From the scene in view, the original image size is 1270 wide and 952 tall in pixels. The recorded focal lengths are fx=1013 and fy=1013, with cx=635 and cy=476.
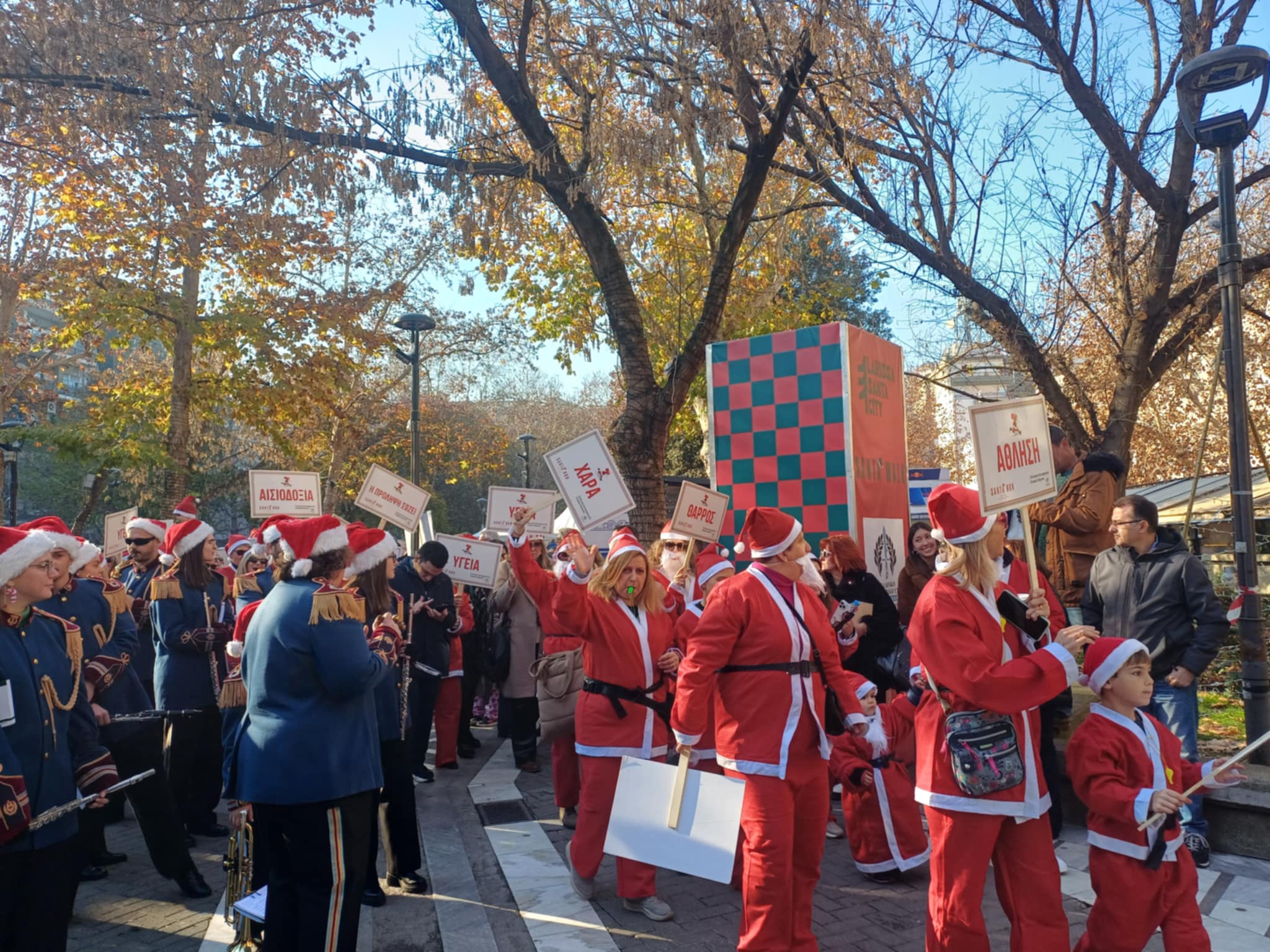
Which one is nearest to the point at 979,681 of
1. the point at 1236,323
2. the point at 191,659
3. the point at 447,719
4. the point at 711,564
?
the point at 1236,323

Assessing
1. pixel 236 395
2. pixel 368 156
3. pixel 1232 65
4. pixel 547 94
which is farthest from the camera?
pixel 236 395

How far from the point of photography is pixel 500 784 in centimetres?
770

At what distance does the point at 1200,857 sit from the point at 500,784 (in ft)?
15.4

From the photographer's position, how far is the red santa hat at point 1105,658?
3.68 m

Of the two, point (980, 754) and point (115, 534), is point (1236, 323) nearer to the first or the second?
point (980, 754)

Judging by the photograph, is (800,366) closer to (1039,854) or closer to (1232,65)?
(1232,65)

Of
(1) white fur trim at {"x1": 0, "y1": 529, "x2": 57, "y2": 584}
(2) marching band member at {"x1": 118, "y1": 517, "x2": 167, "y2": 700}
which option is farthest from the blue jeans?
(2) marching band member at {"x1": 118, "y1": 517, "x2": 167, "y2": 700}

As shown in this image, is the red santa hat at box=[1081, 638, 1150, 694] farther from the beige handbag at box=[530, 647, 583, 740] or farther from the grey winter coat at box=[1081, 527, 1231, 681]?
the beige handbag at box=[530, 647, 583, 740]

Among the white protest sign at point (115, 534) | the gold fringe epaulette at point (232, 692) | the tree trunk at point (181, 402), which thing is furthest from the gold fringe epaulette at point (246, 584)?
the tree trunk at point (181, 402)

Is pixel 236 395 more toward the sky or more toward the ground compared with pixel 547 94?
more toward the ground

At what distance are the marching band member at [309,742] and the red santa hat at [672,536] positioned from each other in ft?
12.2

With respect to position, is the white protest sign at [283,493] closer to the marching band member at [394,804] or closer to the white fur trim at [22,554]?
the marching band member at [394,804]

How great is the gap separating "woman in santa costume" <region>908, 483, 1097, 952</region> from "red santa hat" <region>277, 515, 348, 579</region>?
2175 mm

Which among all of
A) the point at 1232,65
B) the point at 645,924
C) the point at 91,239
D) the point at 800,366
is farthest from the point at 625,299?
the point at 91,239
